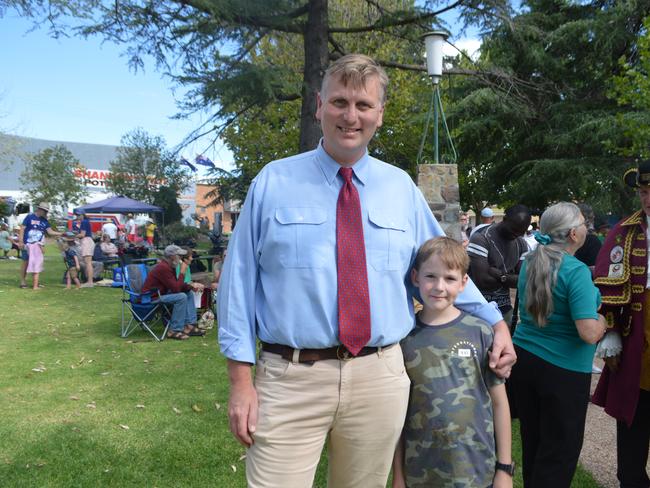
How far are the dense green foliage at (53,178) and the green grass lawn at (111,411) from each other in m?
29.7

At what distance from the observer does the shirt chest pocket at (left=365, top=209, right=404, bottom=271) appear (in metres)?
1.84

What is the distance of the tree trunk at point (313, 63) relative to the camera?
8562 mm

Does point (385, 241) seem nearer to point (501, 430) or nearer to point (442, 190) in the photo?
point (501, 430)

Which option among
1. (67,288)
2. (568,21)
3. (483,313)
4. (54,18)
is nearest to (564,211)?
(483,313)

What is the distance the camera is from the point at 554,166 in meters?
14.7

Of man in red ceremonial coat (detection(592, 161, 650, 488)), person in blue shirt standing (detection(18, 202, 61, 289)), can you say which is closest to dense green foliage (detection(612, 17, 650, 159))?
man in red ceremonial coat (detection(592, 161, 650, 488))

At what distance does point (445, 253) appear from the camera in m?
1.96

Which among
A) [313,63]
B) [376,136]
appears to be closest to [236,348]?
[313,63]

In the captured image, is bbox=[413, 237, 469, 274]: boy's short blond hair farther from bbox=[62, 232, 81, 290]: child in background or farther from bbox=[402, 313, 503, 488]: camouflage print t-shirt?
bbox=[62, 232, 81, 290]: child in background

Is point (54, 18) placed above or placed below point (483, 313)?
above

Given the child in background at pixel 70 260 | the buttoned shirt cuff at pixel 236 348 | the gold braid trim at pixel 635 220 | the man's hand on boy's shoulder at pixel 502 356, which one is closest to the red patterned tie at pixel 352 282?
the buttoned shirt cuff at pixel 236 348

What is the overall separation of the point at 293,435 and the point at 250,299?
48cm

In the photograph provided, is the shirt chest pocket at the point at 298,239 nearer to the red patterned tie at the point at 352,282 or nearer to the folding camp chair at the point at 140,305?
the red patterned tie at the point at 352,282

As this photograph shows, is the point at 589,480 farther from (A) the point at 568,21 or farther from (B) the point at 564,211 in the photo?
(A) the point at 568,21
